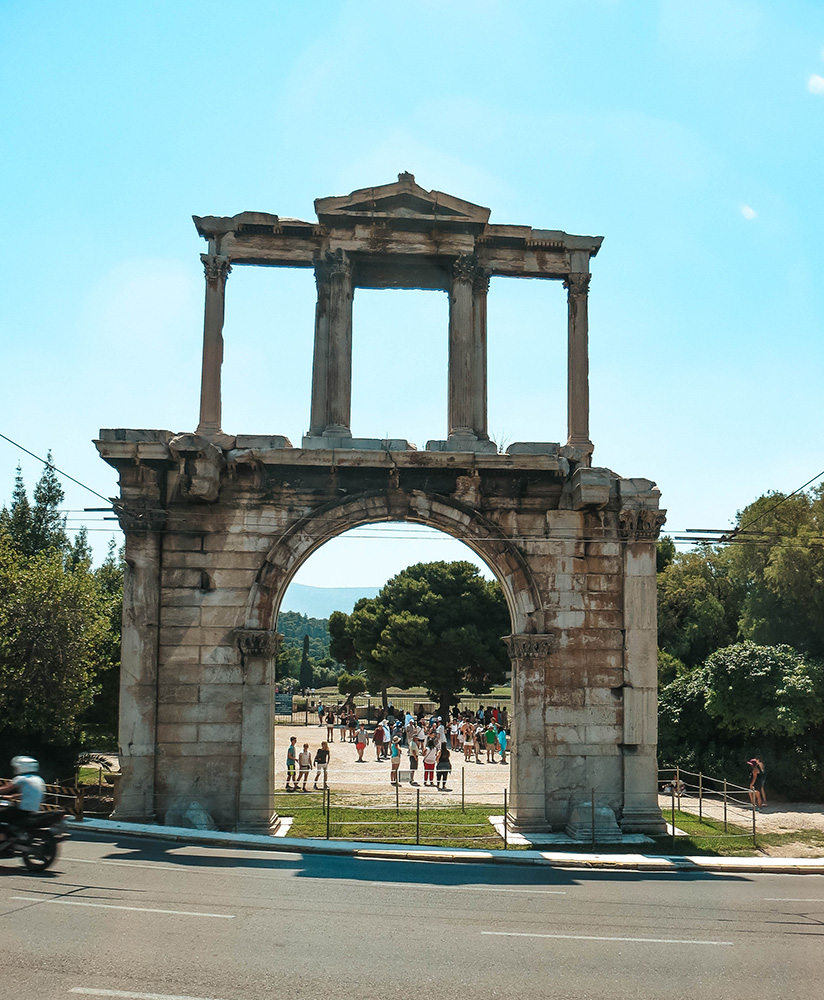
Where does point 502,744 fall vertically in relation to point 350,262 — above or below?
below

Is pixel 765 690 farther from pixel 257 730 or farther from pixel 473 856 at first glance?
pixel 257 730

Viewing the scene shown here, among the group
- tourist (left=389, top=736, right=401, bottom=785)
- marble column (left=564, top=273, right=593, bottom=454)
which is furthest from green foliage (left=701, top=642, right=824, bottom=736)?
marble column (left=564, top=273, right=593, bottom=454)

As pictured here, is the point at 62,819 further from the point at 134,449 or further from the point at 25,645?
the point at 25,645

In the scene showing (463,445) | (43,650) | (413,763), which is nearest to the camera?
(463,445)

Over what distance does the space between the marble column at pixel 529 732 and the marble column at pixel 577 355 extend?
4260 mm

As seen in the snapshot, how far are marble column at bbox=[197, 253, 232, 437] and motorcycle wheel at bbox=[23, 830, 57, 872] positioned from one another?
825 cm

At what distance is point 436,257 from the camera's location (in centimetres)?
1723

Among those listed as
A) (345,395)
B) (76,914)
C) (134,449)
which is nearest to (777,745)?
(345,395)

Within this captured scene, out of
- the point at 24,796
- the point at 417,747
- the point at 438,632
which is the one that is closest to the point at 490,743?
the point at 417,747

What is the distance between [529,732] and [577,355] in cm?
718

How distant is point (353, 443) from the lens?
16.7 metres

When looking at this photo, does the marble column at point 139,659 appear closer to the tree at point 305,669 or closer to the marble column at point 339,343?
the marble column at point 339,343

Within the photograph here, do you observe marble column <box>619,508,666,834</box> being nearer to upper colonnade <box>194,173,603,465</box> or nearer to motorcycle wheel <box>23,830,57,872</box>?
upper colonnade <box>194,173,603,465</box>

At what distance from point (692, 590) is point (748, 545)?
7.29 m
